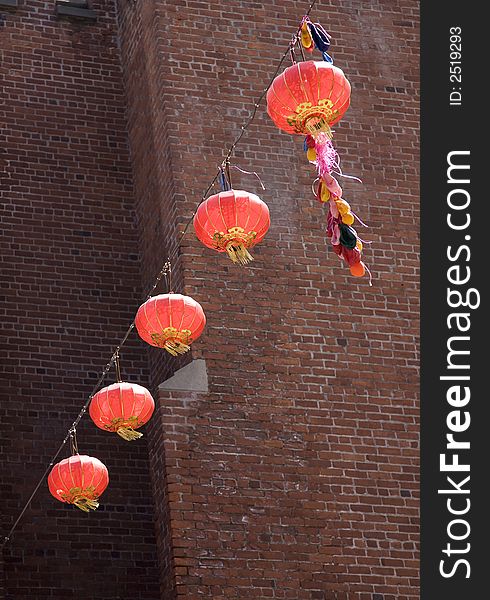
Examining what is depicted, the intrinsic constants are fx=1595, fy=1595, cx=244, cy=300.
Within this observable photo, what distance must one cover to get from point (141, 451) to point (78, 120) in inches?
115

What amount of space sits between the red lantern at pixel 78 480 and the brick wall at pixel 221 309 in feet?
1.55

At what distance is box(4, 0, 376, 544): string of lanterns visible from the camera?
28.5 feet

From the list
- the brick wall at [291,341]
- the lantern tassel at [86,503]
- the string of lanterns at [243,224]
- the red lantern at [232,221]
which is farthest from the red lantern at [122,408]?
the red lantern at [232,221]

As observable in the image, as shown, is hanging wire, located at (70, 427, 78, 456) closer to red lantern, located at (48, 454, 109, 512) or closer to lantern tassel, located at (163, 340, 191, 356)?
red lantern, located at (48, 454, 109, 512)

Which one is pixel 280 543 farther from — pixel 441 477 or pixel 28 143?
pixel 28 143

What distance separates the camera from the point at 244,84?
12031 millimetres

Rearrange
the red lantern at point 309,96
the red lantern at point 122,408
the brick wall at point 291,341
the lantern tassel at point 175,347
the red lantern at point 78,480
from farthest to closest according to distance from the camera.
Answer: the brick wall at point 291,341
the red lantern at point 78,480
the red lantern at point 122,408
the lantern tassel at point 175,347
the red lantern at point 309,96

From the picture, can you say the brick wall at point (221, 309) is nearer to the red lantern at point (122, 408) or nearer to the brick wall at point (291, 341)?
the brick wall at point (291, 341)

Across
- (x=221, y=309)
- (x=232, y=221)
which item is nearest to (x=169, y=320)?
(x=232, y=221)

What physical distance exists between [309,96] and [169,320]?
1981mm

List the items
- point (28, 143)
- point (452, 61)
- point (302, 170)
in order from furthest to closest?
point (28, 143) < point (302, 170) < point (452, 61)

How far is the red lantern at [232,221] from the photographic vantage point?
9344 mm

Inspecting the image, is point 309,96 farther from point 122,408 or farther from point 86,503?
point 86,503

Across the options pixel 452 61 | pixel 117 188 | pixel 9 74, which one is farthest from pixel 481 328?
pixel 9 74
